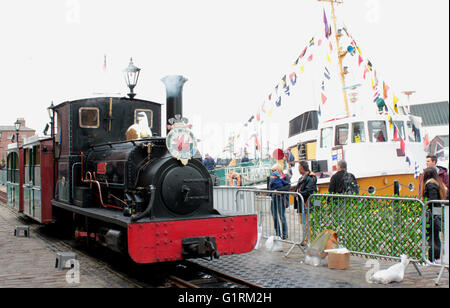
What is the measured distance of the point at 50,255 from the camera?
8.05 m

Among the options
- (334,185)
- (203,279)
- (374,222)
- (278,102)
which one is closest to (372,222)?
(374,222)

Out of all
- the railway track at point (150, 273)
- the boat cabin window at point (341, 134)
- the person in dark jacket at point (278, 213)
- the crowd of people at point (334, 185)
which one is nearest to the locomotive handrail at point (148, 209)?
the railway track at point (150, 273)

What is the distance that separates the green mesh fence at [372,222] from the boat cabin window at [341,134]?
23.0 feet

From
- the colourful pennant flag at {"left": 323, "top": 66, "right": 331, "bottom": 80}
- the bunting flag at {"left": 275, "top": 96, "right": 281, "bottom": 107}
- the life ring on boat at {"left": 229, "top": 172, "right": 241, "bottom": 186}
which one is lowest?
the life ring on boat at {"left": 229, "top": 172, "right": 241, "bottom": 186}

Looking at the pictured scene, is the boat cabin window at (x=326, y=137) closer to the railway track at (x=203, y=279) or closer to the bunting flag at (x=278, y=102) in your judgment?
the bunting flag at (x=278, y=102)

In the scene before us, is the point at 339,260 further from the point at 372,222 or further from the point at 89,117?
the point at 89,117

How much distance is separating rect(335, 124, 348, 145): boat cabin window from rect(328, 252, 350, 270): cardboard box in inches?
317

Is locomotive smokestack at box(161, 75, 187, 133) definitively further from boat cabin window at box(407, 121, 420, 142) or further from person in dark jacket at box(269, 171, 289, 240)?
boat cabin window at box(407, 121, 420, 142)

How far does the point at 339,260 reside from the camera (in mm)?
6605

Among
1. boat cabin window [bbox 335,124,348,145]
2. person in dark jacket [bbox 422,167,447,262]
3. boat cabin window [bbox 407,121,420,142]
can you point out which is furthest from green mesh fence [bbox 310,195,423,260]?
boat cabin window [bbox 407,121,420,142]

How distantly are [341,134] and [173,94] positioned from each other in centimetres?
882

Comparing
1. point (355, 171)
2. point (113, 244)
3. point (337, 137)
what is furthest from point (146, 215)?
point (337, 137)

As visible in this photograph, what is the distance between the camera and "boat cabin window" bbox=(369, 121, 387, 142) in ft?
44.5
